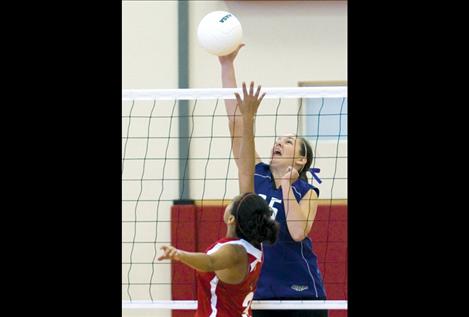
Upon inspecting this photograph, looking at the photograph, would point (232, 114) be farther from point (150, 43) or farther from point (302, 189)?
point (150, 43)

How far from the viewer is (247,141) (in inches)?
147

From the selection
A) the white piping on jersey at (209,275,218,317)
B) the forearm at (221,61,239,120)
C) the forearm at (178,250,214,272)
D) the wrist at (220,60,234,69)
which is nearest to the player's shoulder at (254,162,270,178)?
the forearm at (221,61,239,120)

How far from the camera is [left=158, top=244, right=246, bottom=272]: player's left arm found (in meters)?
3.10

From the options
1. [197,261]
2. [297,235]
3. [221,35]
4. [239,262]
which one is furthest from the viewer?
[221,35]

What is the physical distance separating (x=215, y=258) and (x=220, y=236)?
3.92m

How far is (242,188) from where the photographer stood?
374cm

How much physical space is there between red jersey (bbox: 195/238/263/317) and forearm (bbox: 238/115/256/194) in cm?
35

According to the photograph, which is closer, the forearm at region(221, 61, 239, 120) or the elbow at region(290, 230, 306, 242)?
the elbow at region(290, 230, 306, 242)

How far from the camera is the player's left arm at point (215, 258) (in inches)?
122

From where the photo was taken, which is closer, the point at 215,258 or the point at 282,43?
the point at 215,258

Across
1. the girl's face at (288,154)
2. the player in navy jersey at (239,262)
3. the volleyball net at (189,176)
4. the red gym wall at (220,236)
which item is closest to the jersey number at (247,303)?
the player in navy jersey at (239,262)

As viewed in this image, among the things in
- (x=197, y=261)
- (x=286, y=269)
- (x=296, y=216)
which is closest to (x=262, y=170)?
(x=296, y=216)

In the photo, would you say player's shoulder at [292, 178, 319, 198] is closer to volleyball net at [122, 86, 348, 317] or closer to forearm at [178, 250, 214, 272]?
forearm at [178, 250, 214, 272]
